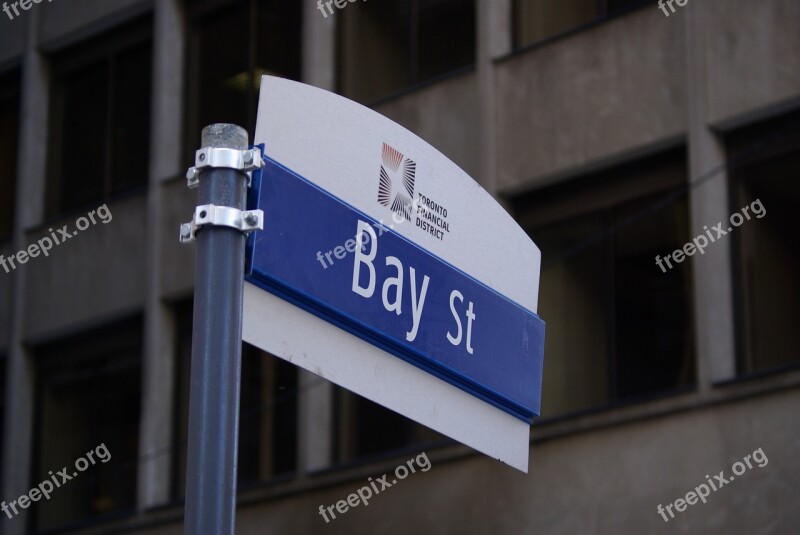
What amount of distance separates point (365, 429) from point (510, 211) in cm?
316

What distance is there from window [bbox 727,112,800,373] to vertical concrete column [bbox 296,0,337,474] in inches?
208

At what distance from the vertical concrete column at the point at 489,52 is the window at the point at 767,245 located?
10.0 feet

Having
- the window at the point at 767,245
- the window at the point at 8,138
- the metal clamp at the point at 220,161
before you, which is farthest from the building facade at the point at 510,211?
the metal clamp at the point at 220,161

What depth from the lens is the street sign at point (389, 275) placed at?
4.05 metres

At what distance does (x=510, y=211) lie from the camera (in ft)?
53.4

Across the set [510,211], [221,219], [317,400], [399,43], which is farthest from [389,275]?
[399,43]

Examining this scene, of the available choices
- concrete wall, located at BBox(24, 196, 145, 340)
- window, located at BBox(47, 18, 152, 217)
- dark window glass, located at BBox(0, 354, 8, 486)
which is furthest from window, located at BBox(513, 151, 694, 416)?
dark window glass, located at BBox(0, 354, 8, 486)

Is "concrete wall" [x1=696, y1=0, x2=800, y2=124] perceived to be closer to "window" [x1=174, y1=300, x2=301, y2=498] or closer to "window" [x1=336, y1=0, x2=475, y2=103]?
"window" [x1=336, y1=0, x2=475, y2=103]

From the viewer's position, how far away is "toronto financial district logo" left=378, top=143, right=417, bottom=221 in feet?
14.9

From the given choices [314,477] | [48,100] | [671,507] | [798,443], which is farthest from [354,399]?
[48,100]

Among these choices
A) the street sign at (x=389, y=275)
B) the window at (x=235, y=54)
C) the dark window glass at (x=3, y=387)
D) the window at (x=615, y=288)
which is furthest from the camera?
the dark window glass at (x=3, y=387)

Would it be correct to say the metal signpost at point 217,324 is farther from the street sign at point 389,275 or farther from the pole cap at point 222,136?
the street sign at point 389,275

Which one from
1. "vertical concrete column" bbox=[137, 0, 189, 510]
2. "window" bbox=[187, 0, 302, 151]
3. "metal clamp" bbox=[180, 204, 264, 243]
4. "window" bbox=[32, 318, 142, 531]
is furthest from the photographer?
"window" bbox=[32, 318, 142, 531]

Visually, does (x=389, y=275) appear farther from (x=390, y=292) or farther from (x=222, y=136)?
(x=222, y=136)
